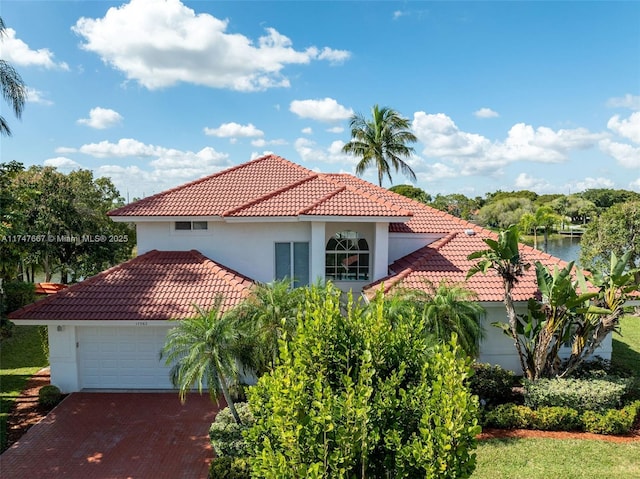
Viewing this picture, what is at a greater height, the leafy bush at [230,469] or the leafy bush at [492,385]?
the leafy bush at [492,385]

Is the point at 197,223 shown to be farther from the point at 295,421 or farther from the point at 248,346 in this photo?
the point at 295,421

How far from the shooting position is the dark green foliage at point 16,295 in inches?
845

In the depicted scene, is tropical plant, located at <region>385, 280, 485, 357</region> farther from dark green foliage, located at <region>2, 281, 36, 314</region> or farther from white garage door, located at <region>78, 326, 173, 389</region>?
dark green foliage, located at <region>2, 281, 36, 314</region>

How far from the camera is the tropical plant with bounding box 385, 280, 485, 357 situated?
468 inches

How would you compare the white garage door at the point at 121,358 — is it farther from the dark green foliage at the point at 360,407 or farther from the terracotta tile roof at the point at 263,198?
the dark green foliage at the point at 360,407

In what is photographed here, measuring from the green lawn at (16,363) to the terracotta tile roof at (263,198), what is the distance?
23.9ft

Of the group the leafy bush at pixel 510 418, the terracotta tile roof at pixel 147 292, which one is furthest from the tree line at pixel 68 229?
the leafy bush at pixel 510 418

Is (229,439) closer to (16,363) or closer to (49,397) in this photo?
(49,397)

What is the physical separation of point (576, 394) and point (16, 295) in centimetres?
2618

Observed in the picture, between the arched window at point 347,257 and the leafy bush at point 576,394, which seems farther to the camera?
the arched window at point 347,257

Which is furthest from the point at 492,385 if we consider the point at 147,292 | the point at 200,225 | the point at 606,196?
the point at 606,196

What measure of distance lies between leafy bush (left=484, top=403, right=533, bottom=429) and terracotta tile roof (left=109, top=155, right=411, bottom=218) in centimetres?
758

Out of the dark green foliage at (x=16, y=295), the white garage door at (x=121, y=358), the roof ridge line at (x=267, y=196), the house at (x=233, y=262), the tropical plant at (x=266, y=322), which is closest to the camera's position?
the tropical plant at (x=266, y=322)

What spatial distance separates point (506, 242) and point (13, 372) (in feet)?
63.3
